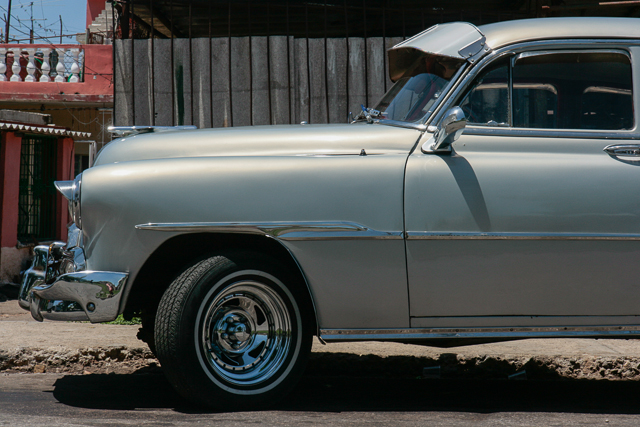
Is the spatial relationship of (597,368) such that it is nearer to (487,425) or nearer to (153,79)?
(487,425)

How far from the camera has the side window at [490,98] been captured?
10.4ft

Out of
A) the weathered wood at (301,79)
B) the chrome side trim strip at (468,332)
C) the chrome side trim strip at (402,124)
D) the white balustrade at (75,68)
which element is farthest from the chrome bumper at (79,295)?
the white balustrade at (75,68)

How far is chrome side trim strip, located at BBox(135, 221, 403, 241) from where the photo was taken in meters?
2.91

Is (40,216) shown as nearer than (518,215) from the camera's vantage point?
No

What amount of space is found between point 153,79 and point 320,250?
3.97 meters

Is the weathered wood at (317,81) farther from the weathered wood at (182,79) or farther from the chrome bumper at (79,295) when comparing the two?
the chrome bumper at (79,295)

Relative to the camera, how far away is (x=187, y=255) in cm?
313

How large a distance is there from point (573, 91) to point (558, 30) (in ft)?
1.01

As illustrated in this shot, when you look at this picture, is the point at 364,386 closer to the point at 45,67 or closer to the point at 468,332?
the point at 468,332

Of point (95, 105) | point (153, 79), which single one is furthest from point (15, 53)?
point (153, 79)

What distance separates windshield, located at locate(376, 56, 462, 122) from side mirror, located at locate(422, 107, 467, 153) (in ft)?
0.65

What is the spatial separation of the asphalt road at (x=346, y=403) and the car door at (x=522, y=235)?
1.49 feet

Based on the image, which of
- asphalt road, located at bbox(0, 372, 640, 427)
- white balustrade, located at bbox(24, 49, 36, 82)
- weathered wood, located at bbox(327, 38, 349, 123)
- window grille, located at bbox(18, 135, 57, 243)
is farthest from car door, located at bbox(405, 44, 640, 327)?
white balustrade, located at bbox(24, 49, 36, 82)

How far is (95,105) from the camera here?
44.8 feet
